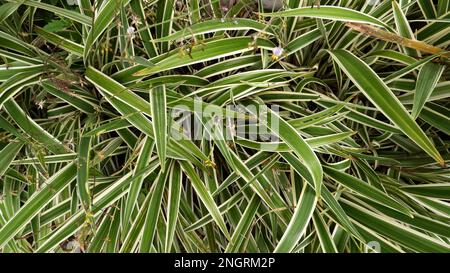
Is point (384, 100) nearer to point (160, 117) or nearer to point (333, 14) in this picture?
point (333, 14)

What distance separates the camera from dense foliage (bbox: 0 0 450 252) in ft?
2.55

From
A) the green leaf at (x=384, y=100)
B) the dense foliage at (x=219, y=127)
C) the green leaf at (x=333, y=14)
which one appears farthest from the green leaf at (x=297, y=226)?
the green leaf at (x=333, y=14)

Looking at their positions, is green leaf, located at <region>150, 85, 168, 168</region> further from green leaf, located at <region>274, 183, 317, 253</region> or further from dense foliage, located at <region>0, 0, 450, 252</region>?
green leaf, located at <region>274, 183, 317, 253</region>

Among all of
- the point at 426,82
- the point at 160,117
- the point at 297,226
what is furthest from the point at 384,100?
the point at 160,117

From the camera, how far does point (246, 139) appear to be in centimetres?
84

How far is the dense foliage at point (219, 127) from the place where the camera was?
0.78 m

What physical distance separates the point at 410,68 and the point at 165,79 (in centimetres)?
45

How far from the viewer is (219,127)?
2.70 ft

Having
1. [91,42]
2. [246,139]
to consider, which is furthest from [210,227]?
[91,42]

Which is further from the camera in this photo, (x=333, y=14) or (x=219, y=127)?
(x=219, y=127)

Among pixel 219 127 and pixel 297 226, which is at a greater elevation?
pixel 219 127

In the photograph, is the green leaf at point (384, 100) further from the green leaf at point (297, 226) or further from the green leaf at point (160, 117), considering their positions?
the green leaf at point (160, 117)

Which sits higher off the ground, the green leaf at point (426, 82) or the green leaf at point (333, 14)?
the green leaf at point (333, 14)
